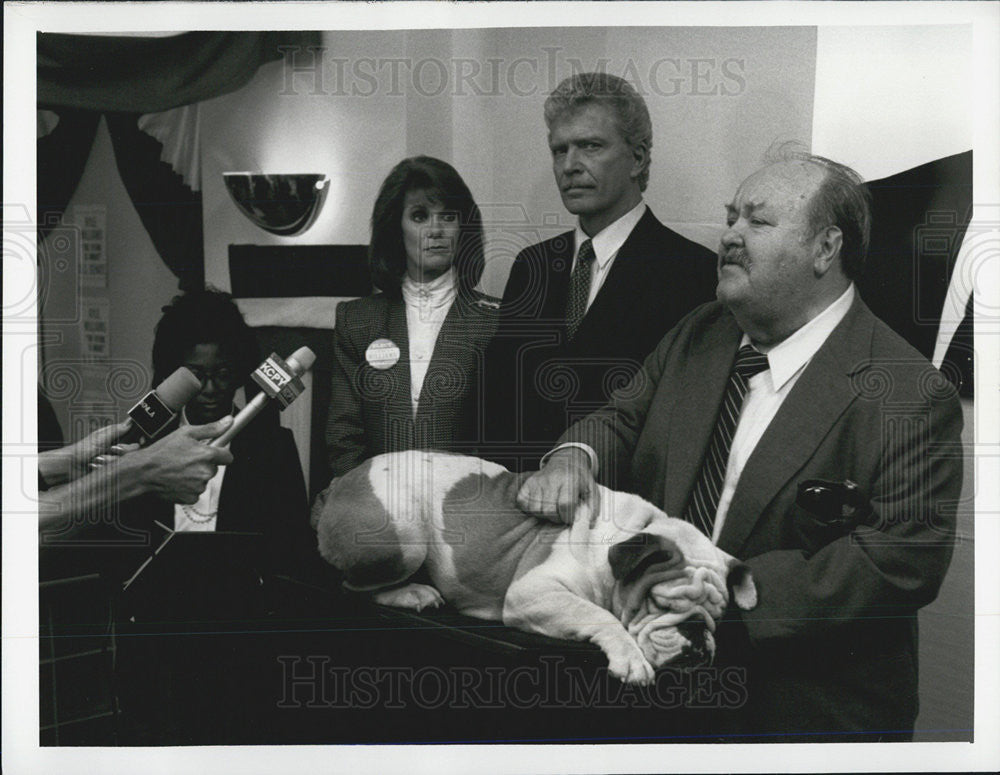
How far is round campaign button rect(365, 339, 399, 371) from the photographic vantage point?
12.8 ft

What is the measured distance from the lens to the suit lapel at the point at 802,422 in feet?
12.2

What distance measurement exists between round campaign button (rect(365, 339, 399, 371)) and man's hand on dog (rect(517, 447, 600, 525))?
2.14 ft

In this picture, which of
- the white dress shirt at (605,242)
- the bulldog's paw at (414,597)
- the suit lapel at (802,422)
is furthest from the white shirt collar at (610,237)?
the bulldog's paw at (414,597)

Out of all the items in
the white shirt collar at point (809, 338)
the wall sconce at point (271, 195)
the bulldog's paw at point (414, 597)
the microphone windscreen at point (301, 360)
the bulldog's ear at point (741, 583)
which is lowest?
the bulldog's paw at point (414, 597)

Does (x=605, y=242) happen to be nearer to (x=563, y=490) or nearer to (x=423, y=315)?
(x=423, y=315)

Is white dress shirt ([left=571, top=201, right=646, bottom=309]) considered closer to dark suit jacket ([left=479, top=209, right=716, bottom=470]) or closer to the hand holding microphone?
dark suit jacket ([left=479, top=209, right=716, bottom=470])

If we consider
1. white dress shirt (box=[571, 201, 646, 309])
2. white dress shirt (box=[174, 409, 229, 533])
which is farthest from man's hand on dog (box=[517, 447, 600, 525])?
white dress shirt (box=[174, 409, 229, 533])

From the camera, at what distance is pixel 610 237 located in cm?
386

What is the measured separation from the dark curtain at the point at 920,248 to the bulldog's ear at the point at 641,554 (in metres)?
1.11

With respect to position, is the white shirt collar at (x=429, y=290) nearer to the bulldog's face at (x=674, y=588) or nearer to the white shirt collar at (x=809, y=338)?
the bulldog's face at (x=674, y=588)

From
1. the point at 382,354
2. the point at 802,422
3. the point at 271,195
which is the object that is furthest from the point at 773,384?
the point at 271,195

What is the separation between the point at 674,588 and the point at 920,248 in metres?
1.49

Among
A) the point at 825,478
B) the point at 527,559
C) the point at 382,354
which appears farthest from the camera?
the point at 382,354

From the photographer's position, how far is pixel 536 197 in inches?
151
